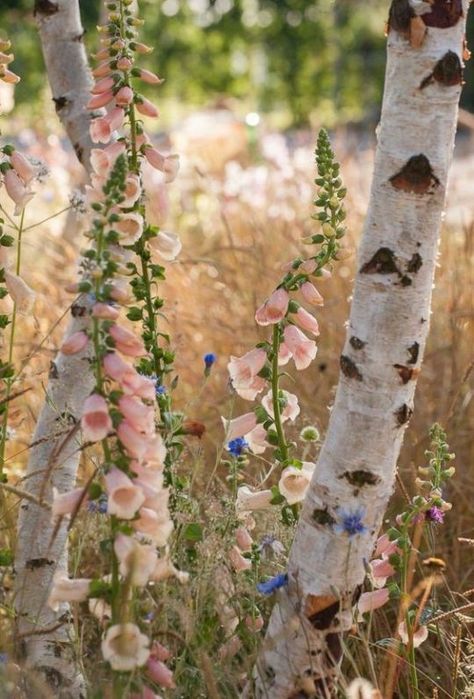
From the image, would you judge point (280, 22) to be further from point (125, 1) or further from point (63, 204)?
point (125, 1)

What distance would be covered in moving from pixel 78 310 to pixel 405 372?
0.73 m

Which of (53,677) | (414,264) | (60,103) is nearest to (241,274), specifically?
(60,103)

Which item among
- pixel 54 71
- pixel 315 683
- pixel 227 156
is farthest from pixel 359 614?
pixel 227 156

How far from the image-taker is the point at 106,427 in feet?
5.09

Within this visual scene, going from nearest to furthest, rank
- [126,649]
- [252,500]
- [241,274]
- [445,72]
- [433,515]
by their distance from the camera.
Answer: [126,649] → [445,72] → [433,515] → [252,500] → [241,274]

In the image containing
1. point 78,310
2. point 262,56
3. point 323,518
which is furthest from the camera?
point 262,56

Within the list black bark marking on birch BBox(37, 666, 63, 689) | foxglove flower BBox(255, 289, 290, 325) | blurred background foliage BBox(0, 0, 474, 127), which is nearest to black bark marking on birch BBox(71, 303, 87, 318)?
foxglove flower BBox(255, 289, 290, 325)

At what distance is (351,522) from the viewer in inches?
68.2

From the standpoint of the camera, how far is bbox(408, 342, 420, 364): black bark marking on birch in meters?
1.72

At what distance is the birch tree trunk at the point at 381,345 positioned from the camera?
5.46 feet

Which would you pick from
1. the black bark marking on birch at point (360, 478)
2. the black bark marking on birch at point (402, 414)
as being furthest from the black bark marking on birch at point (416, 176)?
the black bark marking on birch at point (360, 478)

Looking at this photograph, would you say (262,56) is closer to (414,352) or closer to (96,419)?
(414,352)

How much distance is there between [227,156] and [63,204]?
427 cm

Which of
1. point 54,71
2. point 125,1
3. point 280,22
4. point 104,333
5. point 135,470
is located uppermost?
point 125,1
